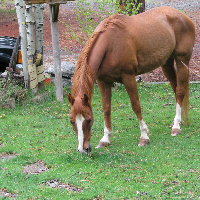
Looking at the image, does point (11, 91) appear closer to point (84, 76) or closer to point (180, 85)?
point (84, 76)

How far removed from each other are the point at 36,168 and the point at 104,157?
986 millimetres

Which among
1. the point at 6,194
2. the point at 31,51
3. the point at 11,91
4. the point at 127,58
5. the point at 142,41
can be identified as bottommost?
the point at 11,91

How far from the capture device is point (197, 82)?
9.84 metres

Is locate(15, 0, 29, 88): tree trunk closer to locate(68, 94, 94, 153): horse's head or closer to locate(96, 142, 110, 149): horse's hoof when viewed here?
locate(96, 142, 110, 149): horse's hoof

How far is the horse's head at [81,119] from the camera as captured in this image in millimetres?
4477

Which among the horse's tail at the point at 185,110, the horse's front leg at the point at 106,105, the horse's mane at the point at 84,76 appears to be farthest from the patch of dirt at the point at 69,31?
the horse's mane at the point at 84,76

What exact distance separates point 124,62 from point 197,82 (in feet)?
17.1

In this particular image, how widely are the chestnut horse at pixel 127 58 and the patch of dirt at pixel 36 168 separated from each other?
663mm

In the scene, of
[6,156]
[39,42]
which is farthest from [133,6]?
[6,156]

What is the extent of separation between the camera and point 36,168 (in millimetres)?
4766

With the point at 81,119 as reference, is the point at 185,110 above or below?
below

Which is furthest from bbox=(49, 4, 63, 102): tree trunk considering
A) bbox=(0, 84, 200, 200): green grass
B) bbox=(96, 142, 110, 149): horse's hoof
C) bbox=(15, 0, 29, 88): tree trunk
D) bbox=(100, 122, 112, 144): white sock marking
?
bbox=(96, 142, 110, 149): horse's hoof

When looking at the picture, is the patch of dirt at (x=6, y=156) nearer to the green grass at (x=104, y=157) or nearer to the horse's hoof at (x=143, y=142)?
the green grass at (x=104, y=157)

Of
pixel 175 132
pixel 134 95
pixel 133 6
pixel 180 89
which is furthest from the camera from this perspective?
pixel 133 6
